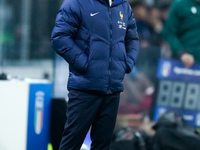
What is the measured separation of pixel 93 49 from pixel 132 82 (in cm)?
301

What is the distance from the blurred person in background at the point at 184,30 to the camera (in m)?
7.39

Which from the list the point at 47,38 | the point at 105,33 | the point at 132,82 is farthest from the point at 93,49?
the point at 47,38

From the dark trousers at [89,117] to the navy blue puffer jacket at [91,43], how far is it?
0.10 meters

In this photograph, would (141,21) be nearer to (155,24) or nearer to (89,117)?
(155,24)

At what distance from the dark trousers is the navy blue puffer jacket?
10cm

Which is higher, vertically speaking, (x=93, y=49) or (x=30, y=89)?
(x=93, y=49)

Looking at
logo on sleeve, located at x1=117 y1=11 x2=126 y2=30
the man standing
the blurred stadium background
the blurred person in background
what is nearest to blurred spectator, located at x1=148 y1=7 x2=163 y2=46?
the blurred stadium background

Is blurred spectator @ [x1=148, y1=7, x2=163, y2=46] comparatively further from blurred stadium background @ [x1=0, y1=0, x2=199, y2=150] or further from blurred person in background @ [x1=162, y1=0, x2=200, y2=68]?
blurred person in background @ [x1=162, y1=0, x2=200, y2=68]

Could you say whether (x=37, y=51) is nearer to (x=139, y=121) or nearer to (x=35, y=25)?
A: (x=139, y=121)

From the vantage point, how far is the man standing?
4.92m

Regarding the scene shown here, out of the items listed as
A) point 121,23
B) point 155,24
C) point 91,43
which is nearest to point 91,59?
point 91,43

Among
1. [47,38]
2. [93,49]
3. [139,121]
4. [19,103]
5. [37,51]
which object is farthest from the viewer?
[47,38]

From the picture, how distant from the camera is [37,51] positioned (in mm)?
9102

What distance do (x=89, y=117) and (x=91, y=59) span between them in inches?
19.7
